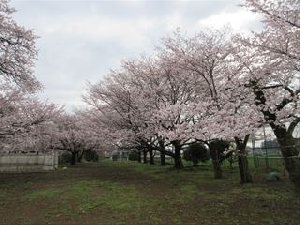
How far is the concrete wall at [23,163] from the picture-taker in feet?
78.0

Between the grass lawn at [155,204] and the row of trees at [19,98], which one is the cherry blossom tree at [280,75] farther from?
the row of trees at [19,98]

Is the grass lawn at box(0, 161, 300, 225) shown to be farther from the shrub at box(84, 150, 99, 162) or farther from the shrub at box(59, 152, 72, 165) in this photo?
the shrub at box(84, 150, 99, 162)

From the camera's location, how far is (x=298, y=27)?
8.30 m

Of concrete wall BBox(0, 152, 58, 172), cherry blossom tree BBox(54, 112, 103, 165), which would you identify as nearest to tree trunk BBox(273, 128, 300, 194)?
concrete wall BBox(0, 152, 58, 172)

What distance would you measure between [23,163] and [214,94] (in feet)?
52.3

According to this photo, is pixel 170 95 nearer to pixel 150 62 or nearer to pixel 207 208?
pixel 150 62

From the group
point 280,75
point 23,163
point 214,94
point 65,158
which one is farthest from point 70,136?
point 280,75

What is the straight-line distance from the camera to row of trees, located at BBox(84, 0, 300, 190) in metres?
9.05

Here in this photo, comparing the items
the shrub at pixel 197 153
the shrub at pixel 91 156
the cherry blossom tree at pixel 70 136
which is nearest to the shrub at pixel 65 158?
the cherry blossom tree at pixel 70 136

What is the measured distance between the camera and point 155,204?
406 inches

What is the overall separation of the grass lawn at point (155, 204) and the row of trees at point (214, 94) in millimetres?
1344

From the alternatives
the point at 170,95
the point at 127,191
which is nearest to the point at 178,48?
the point at 170,95

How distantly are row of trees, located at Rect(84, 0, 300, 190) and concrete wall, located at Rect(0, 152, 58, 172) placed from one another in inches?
194

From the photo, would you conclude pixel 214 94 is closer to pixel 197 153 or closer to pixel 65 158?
pixel 197 153
